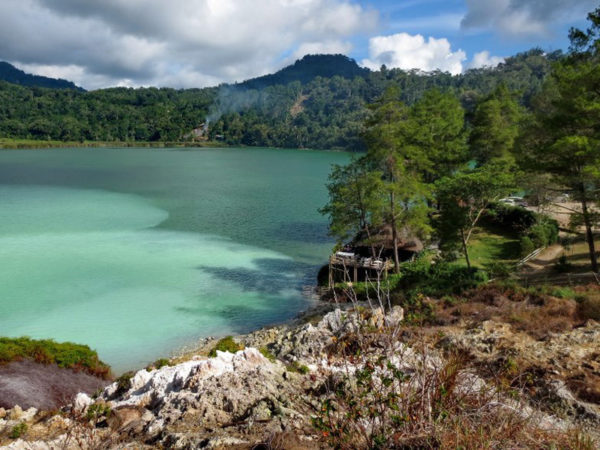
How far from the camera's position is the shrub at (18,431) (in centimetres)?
797

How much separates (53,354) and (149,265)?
609 inches

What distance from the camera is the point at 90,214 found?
4528cm

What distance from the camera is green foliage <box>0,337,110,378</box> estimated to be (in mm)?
13148

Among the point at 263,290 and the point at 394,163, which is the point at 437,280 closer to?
the point at 394,163

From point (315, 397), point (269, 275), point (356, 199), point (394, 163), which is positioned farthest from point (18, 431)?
point (394, 163)

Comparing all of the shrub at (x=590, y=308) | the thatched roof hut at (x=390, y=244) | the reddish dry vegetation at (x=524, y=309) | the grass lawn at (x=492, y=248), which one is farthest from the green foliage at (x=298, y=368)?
the grass lawn at (x=492, y=248)

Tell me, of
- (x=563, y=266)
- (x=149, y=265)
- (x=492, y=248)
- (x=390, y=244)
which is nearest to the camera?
(x=563, y=266)

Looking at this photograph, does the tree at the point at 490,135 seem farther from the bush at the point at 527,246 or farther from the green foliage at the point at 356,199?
the green foliage at the point at 356,199

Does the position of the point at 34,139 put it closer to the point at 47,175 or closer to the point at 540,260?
the point at 47,175

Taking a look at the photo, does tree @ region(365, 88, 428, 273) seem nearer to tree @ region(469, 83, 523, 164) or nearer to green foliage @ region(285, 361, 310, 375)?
green foliage @ region(285, 361, 310, 375)

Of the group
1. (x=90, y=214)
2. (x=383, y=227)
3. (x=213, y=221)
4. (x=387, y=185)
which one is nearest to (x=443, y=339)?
(x=387, y=185)

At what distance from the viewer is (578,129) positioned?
63.0ft

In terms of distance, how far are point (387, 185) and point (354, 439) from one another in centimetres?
1992

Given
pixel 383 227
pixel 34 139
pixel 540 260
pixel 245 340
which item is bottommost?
pixel 245 340
